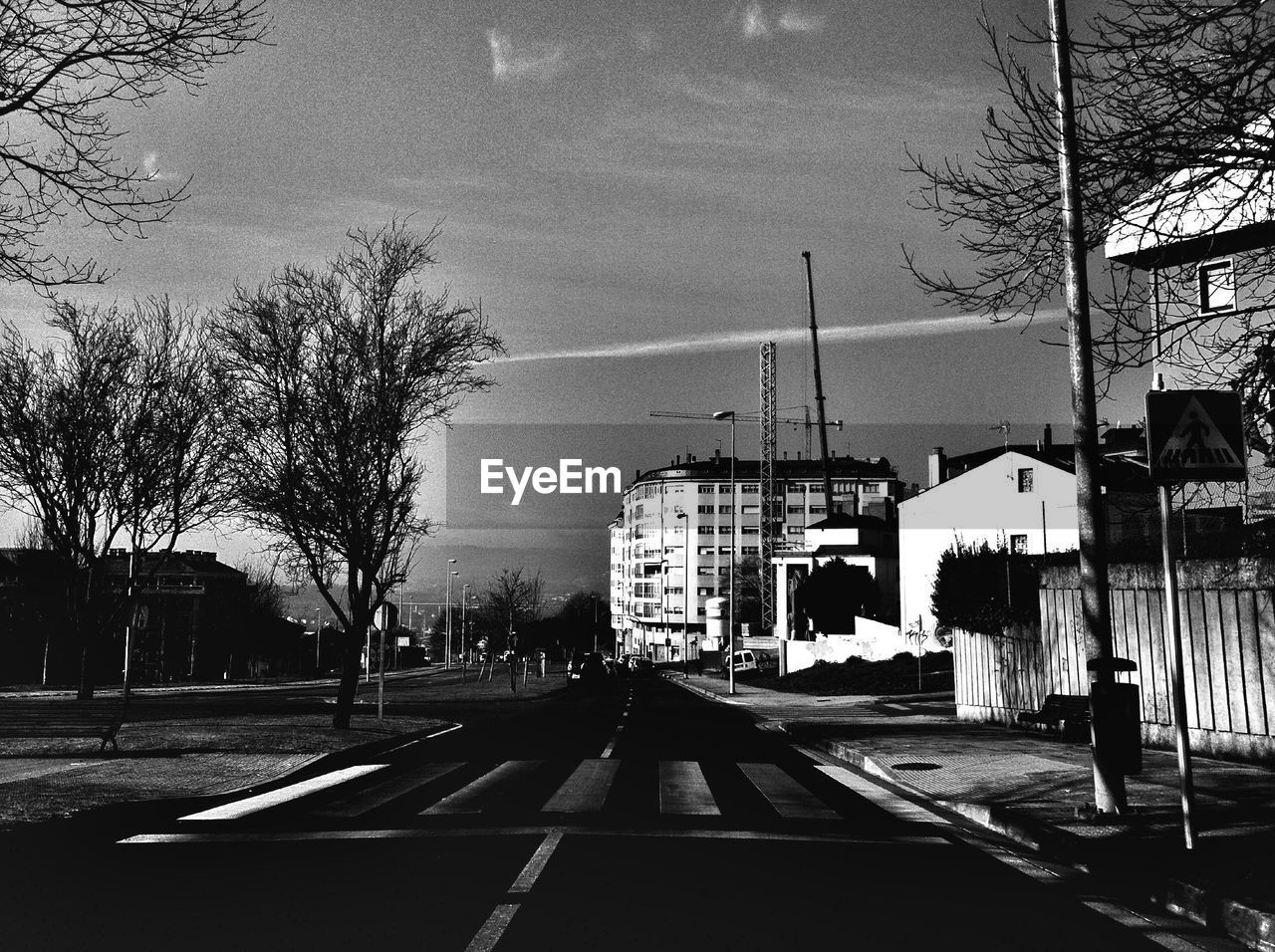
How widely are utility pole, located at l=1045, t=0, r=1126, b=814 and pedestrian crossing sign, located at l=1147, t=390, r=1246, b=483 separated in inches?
46.5

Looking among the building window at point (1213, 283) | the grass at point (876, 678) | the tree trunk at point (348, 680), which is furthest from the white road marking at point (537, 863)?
the grass at point (876, 678)

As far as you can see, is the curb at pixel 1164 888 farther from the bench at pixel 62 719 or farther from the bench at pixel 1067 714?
the bench at pixel 62 719

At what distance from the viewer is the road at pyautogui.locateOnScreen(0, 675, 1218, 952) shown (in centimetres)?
597

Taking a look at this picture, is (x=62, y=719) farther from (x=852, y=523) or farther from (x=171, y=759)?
(x=852, y=523)

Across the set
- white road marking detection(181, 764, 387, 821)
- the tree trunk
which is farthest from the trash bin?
the tree trunk

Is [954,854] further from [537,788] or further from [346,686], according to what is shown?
[346,686]

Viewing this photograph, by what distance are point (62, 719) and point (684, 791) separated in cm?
1708

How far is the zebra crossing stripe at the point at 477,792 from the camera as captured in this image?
10.8 meters

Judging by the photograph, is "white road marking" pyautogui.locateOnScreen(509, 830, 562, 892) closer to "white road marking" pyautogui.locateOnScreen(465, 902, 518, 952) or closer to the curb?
"white road marking" pyautogui.locateOnScreen(465, 902, 518, 952)

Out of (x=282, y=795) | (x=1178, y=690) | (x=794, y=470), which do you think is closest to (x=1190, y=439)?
(x=1178, y=690)

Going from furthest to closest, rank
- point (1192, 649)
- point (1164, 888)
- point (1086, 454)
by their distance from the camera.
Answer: point (1192, 649) → point (1086, 454) → point (1164, 888)

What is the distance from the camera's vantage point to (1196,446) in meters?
8.72

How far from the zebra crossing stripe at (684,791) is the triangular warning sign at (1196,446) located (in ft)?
16.9

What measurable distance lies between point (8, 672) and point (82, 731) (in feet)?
153
